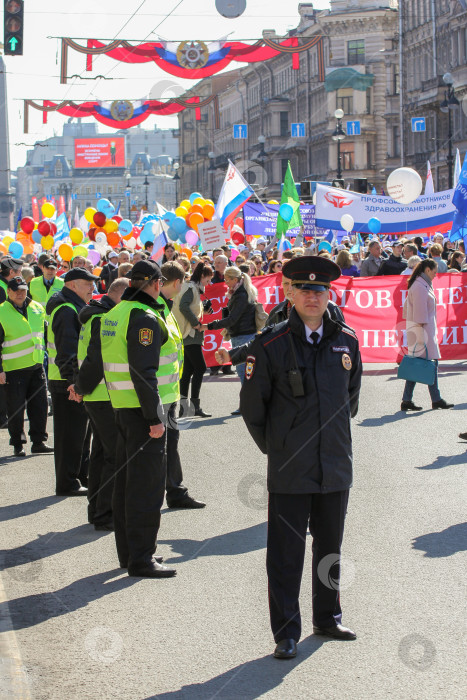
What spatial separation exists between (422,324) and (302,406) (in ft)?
24.9

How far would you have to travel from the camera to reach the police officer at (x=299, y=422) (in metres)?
4.84

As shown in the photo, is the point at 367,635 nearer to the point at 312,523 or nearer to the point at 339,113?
the point at 312,523

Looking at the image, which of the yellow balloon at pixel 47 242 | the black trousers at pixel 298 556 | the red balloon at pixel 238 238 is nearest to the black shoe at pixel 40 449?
the black trousers at pixel 298 556

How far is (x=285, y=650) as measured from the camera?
476 centimetres

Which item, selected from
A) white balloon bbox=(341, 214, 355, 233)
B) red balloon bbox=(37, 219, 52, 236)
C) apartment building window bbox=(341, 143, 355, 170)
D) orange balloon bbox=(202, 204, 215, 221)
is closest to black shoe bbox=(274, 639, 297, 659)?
white balloon bbox=(341, 214, 355, 233)

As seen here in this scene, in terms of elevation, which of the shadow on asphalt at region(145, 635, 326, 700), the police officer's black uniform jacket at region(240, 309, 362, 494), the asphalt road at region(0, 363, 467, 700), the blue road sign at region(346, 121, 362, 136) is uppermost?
the blue road sign at region(346, 121, 362, 136)

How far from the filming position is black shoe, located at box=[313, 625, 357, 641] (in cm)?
498

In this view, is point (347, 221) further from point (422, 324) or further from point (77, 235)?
point (77, 235)

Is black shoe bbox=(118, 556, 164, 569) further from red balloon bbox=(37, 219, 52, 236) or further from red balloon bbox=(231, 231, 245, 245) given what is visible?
red balloon bbox=(37, 219, 52, 236)

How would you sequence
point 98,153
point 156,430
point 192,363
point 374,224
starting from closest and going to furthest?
point 156,430 < point 192,363 < point 374,224 < point 98,153

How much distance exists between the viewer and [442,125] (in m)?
61.4

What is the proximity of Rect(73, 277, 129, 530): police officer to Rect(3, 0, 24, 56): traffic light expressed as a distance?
35.1 ft

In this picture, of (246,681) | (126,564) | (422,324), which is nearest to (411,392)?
(422,324)

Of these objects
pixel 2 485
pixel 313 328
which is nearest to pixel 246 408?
pixel 313 328
